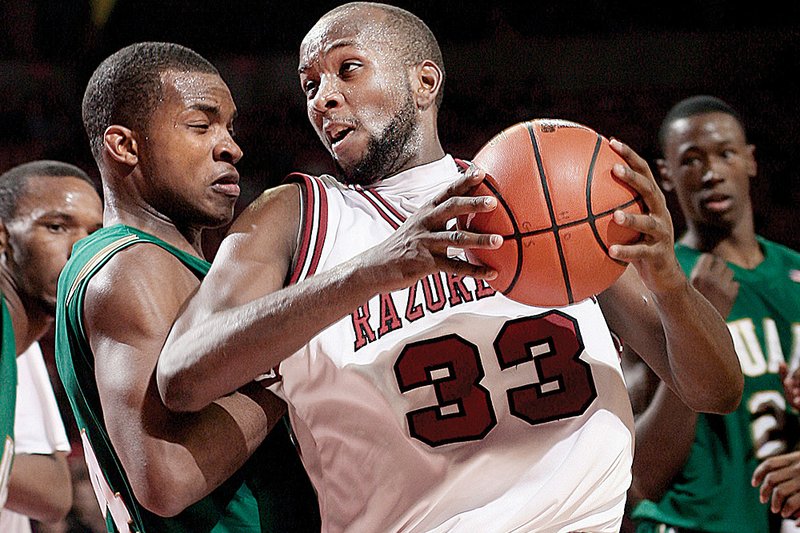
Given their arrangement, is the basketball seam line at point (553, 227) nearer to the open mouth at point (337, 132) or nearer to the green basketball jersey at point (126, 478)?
the open mouth at point (337, 132)

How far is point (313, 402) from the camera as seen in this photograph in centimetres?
236

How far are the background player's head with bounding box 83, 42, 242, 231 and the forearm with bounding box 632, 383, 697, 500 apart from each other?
214cm

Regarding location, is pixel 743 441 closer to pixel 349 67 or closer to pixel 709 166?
pixel 709 166

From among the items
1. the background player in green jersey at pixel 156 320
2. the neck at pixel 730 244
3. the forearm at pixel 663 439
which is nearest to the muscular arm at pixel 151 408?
the background player in green jersey at pixel 156 320

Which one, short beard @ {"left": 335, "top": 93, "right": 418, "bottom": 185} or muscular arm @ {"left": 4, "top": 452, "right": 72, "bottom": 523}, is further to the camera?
muscular arm @ {"left": 4, "top": 452, "right": 72, "bottom": 523}

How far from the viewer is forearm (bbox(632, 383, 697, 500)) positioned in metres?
4.02

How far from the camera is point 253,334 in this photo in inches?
80.7

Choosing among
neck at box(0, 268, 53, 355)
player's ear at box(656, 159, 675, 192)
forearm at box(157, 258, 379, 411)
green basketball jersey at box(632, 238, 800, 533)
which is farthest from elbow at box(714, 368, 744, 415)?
neck at box(0, 268, 53, 355)

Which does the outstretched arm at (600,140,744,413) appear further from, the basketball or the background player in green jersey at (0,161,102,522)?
the background player in green jersey at (0,161,102,522)

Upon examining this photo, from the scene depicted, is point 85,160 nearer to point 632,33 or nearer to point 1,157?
point 1,157

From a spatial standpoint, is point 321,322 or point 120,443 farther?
point 120,443

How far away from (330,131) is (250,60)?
779 centimetres

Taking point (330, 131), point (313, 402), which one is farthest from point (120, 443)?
point (330, 131)

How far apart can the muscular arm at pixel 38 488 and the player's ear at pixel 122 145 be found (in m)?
1.64
